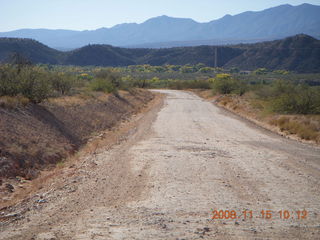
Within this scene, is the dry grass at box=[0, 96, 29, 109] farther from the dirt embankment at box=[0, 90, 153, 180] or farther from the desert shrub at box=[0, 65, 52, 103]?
the desert shrub at box=[0, 65, 52, 103]

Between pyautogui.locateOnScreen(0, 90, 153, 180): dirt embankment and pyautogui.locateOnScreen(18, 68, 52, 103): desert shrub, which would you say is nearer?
pyautogui.locateOnScreen(0, 90, 153, 180): dirt embankment

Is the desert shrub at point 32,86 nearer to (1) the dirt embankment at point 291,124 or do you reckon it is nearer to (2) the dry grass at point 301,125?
(1) the dirt embankment at point 291,124

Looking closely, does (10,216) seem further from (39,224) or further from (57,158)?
(57,158)

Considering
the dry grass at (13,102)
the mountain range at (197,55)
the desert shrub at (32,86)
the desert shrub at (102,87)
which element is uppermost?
the mountain range at (197,55)

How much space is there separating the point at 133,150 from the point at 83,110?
375 inches

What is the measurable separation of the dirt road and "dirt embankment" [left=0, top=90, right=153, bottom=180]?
1826 mm

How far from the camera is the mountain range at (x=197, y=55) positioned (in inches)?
3659

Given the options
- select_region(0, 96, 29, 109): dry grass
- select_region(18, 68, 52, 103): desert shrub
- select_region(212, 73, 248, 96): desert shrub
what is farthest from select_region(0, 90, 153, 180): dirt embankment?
select_region(212, 73, 248, 96): desert shrub

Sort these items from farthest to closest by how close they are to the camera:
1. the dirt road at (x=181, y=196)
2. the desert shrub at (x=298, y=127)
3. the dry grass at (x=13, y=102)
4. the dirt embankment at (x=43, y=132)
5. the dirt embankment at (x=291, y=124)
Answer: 1. the dirt embankment at (x=291, y=124)
2. the desert shrub at (x=298, y=127)
3. the dry grass at (x=13, y=102)
4. the dirt embankment at (x=43, y=132)
5. the dirt road at (x=181, y=196)

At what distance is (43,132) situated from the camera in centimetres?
1334

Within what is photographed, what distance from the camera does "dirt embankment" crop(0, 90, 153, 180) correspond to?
1024cm

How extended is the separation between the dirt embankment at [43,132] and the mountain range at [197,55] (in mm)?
64730

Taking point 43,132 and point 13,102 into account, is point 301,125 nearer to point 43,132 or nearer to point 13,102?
point 43,132
